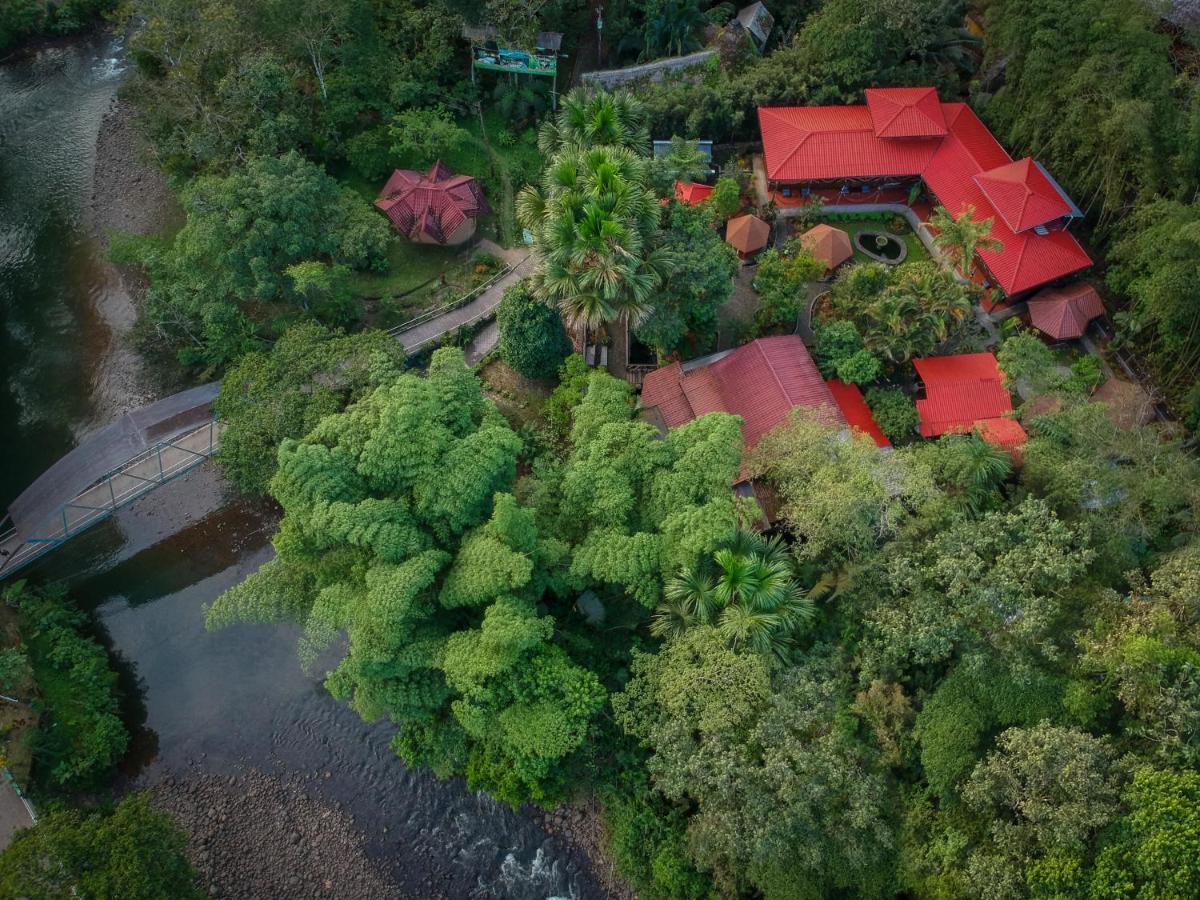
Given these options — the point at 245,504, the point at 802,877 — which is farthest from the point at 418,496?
the point at 802,877

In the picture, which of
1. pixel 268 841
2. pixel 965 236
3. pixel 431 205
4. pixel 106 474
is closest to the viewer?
pixel 268 841

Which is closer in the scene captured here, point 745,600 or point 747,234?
point 745,600

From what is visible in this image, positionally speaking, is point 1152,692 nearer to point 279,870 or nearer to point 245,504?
point 279,870

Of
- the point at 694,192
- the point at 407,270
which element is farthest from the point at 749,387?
the point at 407,270

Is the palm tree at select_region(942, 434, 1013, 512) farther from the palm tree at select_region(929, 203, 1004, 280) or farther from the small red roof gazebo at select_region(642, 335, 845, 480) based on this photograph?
the palm tree at select_region(929, 203, 1004, 280)

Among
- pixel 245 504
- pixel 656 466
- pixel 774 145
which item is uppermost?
pixel 774 145

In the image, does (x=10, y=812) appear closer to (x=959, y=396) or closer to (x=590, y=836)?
(x=590, y=836)
